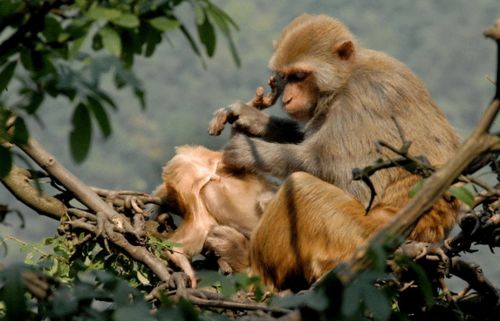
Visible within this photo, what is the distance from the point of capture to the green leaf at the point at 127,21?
2.91m

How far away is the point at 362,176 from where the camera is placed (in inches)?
141

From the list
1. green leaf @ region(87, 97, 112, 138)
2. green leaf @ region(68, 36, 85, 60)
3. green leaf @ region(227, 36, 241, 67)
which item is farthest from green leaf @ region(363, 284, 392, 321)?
green leaf @ region(68, 36, 85, 60)

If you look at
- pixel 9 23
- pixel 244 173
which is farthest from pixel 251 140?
pixel 9 23

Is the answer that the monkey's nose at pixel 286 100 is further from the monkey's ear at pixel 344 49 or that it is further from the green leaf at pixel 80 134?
the green leaf at pixel 80 134

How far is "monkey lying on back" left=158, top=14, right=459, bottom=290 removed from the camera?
6535 mm

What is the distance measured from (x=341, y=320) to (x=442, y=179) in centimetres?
57

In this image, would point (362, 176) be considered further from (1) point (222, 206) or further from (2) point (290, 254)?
(1) point (222, 206)

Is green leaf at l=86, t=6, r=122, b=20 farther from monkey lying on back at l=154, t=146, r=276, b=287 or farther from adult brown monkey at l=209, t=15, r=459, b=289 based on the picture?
monkey lying on back at l=154, t=146, r=276, b=287

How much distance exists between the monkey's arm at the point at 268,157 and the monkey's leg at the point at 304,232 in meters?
0.56

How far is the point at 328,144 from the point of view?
7164 millimetres

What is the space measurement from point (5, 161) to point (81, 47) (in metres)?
0.48

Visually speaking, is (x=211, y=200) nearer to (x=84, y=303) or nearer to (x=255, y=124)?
(x=255, y=124)

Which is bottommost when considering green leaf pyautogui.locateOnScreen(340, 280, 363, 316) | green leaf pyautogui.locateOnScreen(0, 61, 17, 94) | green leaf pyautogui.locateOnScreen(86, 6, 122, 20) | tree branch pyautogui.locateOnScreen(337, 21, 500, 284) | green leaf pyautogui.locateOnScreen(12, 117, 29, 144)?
green leaf pyautogui.locateOnScreen(340, 280, 363, 316)

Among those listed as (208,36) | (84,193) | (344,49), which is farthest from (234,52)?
(344,49)
